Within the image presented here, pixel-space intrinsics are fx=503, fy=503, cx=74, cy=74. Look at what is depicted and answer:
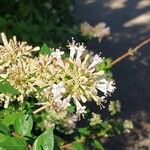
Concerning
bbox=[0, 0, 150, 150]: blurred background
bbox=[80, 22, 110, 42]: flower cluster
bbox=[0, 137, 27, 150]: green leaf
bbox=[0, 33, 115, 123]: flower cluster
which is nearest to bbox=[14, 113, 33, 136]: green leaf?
bbox=[0, 33, 115, 123]: flower cluster

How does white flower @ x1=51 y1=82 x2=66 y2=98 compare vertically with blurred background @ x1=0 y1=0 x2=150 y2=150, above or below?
below

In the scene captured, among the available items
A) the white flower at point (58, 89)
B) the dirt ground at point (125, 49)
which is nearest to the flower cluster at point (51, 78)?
the white flower at point (58, 89)

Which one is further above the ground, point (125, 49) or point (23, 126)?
point (125, 49)

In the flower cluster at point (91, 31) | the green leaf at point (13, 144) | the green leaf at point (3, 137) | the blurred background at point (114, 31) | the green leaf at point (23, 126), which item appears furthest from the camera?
the blurred background at point (114, 31)

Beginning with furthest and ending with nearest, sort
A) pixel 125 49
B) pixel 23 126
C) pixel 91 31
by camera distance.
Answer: pixel 125 49, pixel 91 31, pixel 23 126

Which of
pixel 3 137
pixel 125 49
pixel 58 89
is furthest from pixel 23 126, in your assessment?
pixel 125 49

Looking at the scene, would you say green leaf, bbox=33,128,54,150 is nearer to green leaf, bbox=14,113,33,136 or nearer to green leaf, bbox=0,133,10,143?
green leaf, bbox=0,133,10,143

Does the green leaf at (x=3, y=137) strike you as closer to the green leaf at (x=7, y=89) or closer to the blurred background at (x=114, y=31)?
the green leaf at (x=7, y=89)

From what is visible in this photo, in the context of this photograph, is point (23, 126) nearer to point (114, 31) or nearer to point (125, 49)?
point (125, 49)
